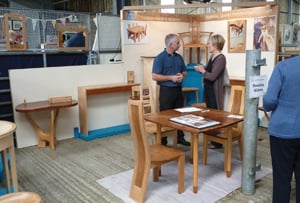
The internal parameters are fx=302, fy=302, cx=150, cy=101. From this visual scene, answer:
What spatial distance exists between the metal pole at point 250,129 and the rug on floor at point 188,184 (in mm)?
195

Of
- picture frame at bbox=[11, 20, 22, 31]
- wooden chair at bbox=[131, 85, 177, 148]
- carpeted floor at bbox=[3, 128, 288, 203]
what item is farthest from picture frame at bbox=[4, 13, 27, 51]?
wooden chair at bbox=[131, 85, 177, 148]

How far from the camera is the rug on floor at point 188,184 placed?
2781mm

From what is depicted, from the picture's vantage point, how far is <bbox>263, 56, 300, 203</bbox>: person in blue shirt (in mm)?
2041

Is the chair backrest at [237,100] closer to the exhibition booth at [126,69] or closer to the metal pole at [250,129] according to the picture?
the metal pole at [250,129]

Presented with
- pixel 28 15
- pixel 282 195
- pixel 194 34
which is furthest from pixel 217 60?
pixel 28 15

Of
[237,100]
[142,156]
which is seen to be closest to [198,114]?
[237,100]

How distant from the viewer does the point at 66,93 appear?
15.5ft

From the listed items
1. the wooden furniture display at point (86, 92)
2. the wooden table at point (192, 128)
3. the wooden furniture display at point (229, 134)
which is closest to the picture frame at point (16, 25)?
the wooden furniture display at point (86, 92)

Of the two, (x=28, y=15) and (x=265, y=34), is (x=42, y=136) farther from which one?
(x=265, y=34)

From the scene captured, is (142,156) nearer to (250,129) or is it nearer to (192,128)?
(192,128)

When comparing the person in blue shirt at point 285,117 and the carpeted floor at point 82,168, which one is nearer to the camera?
the person in blue shirt at point 285,117

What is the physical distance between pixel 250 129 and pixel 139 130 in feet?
3.38

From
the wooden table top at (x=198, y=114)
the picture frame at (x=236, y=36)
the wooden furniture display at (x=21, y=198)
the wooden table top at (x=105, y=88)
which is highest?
the picture frame at (x=236, y=36)

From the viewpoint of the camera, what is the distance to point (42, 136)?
4355 millimetres
